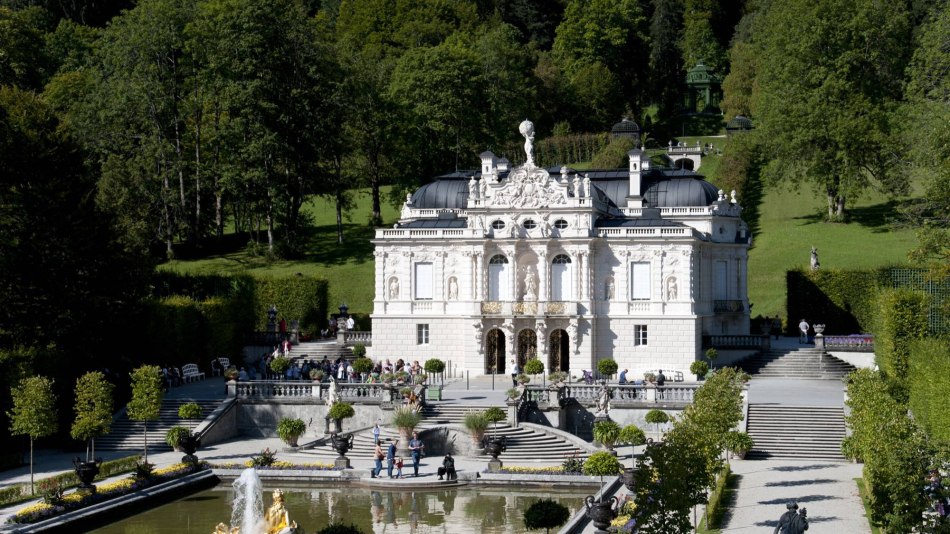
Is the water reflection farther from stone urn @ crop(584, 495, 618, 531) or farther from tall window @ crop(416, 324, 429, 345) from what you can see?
tall window @ crop(416, 324, 429, 345)

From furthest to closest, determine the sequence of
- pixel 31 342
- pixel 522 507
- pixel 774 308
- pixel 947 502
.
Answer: pixel 774 308 → pixel 31 342 → pixel 522 507 → pixel 947 502

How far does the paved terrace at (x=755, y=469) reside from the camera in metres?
32.4

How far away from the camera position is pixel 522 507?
3669cm

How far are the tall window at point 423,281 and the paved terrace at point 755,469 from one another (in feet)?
15.3

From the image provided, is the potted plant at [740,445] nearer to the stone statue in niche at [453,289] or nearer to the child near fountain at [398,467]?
the child near fountain at [398,467]

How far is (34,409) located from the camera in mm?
40250

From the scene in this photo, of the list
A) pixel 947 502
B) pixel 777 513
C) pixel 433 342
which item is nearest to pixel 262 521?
pixel 777 513

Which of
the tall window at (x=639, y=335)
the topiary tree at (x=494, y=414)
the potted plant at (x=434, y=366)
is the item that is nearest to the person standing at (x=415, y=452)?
the topiary tree at (x=494, y=414)

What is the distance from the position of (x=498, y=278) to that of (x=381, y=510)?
23211 millimetres

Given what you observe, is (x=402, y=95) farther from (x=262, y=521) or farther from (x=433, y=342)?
(x=262, y=521)

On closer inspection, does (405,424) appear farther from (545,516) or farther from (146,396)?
(545,516)

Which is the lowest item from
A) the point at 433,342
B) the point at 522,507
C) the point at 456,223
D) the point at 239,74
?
the point at 522,507

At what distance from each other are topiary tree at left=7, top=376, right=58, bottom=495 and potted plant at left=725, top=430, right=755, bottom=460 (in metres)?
21.2

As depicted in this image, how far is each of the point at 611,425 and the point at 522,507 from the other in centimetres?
655
